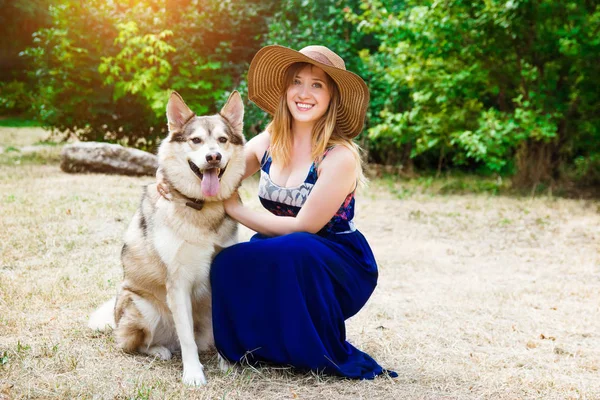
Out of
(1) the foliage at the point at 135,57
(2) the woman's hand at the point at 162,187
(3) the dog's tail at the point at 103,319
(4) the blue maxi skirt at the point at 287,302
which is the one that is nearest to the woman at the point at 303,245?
(4) the blue maxi skirt at the point at 287,302

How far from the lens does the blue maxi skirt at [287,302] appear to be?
297 cm

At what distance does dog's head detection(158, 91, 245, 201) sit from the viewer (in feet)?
10.00

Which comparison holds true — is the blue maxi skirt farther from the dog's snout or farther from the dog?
the dog's snout

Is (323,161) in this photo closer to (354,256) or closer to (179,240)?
(354,256)

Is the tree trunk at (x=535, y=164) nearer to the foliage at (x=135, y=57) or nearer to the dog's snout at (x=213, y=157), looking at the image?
the foliage at (x=135, y=57)

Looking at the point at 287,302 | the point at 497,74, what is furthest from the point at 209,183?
the point at 497,74

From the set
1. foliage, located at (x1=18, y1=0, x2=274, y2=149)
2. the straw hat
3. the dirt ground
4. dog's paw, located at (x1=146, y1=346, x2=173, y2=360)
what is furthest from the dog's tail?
foliage, located at (x1=18, y1=0, x2=274, y2=149)

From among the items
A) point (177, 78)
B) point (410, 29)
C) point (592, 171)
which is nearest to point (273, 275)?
point (410, 29)

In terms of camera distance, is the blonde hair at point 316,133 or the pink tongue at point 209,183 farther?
the blonde hair at point 316,133

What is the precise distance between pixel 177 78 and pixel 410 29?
4.00 meters

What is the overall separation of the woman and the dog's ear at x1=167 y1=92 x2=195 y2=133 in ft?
1.60

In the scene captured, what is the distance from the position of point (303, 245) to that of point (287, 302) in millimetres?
298

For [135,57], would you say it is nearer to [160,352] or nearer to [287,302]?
[160,352]

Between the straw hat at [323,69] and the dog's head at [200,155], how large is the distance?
0.33 metres
